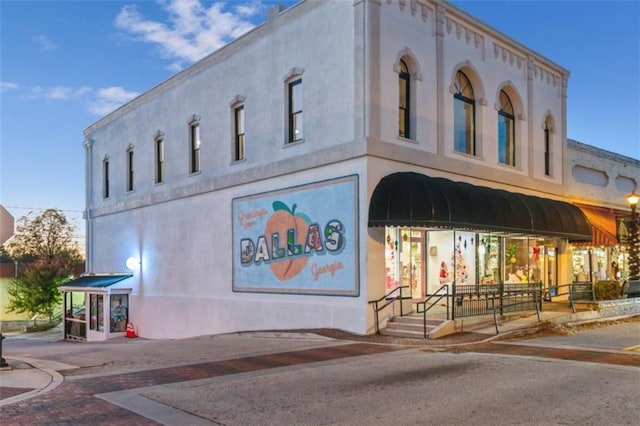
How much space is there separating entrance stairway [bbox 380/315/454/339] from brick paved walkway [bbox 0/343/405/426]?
5.11 ft

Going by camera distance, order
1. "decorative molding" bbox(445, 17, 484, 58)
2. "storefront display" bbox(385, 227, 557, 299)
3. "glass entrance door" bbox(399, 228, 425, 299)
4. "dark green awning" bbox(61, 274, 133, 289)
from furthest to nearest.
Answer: "dark green awning" bbox(61, 274, 133, 289) → "decorative molding" bbox(445, 17, 484, 58) → "glass entrance door" bbox(399, 228, 425, 299) → "storefront display" bbox(385, 227, 557, 299)

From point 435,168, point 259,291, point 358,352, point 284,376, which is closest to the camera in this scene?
point 284,376

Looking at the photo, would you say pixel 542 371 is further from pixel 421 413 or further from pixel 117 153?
pixel 117 153

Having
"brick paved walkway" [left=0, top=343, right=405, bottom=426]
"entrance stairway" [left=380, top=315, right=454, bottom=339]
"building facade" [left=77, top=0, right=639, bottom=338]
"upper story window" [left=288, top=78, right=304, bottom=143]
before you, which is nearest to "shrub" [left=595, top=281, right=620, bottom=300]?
"building facade" [left=77, top=0, right=639, bottom=338]

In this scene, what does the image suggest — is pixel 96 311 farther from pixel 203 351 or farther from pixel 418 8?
pixel 418 8

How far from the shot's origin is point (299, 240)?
19.0m

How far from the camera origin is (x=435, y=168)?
1892 centimetres

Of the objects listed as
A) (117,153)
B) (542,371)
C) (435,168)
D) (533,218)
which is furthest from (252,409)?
(117,153)

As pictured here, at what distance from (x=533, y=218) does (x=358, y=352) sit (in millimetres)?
10369

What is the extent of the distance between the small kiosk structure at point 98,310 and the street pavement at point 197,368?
39.4ft

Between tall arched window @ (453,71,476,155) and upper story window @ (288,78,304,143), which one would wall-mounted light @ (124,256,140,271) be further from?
tall arched window @ (453,71,476,155)

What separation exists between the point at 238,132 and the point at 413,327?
1081cm

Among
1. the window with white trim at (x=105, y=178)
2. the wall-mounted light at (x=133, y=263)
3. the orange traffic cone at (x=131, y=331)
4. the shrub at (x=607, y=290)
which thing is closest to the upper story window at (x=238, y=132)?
the wall-mounted light at (x=133, y=263)

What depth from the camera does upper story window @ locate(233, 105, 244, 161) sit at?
22656mm
